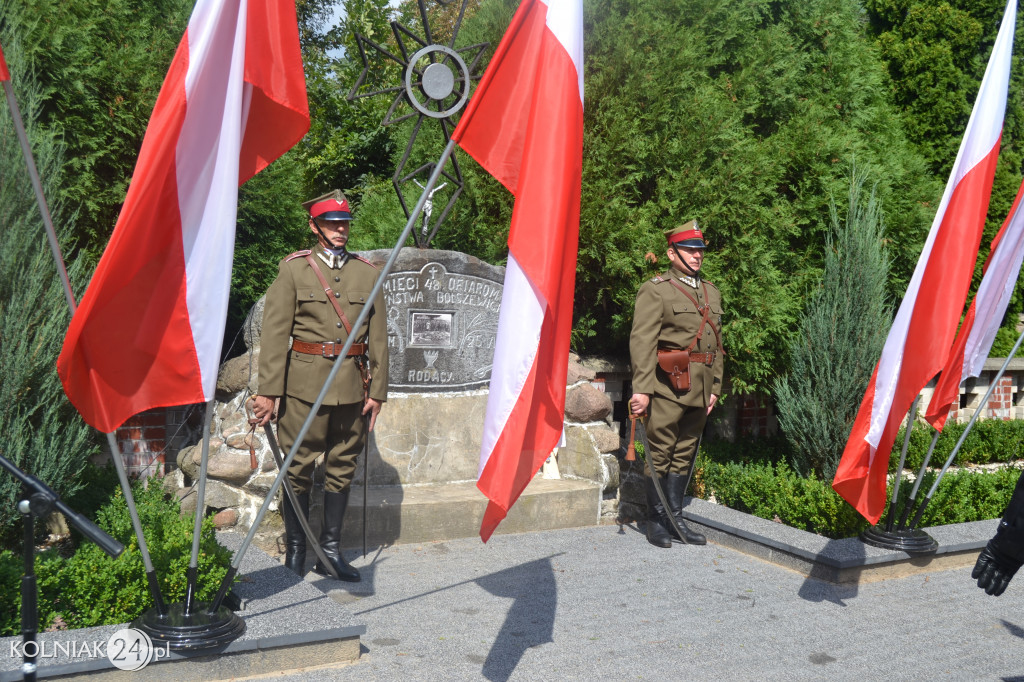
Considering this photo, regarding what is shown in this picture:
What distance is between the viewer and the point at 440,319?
22.2ft

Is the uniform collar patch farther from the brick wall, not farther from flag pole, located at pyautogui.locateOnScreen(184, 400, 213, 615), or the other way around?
the brick wall

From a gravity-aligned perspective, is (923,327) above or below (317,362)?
above

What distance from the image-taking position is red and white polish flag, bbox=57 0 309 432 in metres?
3.29

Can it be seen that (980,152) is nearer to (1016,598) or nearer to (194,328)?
(1016,598)

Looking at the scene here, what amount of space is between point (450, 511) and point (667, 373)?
1706 mm

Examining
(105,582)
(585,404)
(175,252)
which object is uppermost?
(175,252)

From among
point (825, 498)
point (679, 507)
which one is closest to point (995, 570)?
point (825, 498)

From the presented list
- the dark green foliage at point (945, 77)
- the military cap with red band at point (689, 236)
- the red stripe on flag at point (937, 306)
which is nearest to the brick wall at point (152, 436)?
the military cap with red band at point (689, 236)

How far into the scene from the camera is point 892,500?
5.71 m

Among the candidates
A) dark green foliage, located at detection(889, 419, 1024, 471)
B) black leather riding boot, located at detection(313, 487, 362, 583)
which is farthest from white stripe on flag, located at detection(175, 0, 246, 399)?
dark green foliage, located at detection(889, 419, 1024, 471)

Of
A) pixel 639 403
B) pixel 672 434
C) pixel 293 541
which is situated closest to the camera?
pixel 293 541

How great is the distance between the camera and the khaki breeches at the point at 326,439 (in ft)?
16.6

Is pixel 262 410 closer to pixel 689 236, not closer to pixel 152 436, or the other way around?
pixel 152 436

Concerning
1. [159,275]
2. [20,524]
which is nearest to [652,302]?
[159,275]
